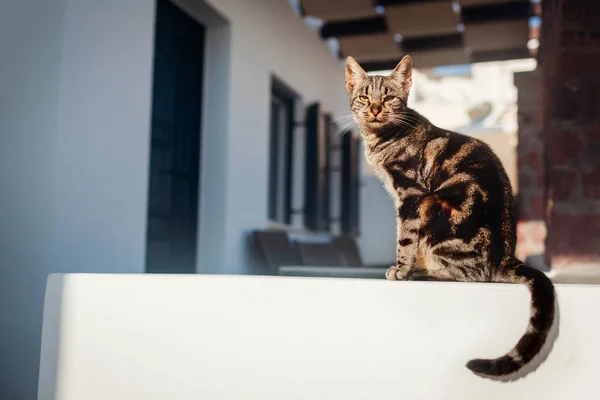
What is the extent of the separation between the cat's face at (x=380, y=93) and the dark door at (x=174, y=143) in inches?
104

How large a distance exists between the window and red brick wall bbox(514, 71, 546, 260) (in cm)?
201

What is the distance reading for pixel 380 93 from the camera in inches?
54.4

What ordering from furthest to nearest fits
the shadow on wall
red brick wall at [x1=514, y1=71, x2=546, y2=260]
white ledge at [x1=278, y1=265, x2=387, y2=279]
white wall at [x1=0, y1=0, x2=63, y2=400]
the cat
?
1. the shadow on wall
2. red brick wall at [x1=514, y1=71, x2=546, y2=260]
3. white wall at [x1=0, y1=0, x2=63, y2=400]
4. white ledge at [x1=278, y1=265, x2=387, y2=279]
5. the cat

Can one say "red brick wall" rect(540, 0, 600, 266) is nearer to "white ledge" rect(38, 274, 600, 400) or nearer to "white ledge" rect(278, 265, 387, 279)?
"white ledge" rect(278, 265, 387, 279)

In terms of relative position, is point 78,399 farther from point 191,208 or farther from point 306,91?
point 306,91

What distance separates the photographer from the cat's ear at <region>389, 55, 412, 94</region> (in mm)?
1369

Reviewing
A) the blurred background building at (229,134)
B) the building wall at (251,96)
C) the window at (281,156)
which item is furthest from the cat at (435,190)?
the window at (281,156)

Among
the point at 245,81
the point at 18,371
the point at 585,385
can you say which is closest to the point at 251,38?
the point at 245,81

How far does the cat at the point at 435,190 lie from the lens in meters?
1.28

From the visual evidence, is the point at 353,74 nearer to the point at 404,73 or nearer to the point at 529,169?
the point at 404,73

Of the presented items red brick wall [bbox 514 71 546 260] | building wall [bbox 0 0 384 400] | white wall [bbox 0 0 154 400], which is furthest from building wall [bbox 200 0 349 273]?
red brick wall [bbox 514 71 546 260]

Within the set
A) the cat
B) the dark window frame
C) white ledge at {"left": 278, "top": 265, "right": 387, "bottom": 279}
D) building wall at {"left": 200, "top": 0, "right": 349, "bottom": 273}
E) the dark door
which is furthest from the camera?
the dark window frame

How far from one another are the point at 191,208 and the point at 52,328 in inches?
118

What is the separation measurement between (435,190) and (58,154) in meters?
1.82
